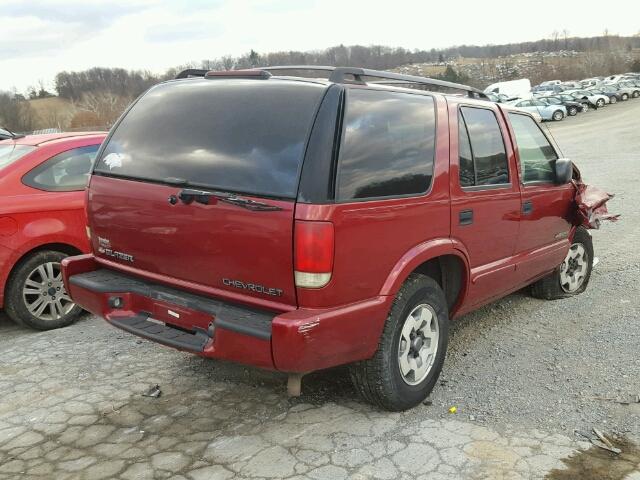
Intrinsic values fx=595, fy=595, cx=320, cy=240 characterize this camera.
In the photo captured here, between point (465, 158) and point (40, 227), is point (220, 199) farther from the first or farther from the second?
point (40, 227)

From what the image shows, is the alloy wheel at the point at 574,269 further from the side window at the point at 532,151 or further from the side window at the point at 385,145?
the side window at the point at 385,145

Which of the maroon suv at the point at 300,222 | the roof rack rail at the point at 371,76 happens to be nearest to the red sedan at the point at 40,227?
the maroon suv at the point at 300,222

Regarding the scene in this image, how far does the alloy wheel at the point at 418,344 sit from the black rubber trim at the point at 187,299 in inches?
35.3

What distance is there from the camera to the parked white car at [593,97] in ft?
146

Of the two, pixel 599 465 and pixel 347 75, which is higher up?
pixel 347 75

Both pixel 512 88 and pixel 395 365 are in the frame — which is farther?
pixel 512 88

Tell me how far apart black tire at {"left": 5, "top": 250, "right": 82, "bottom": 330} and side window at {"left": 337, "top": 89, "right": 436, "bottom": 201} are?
3180 mm

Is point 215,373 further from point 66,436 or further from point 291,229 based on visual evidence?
point 291,229

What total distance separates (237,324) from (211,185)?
722 mm

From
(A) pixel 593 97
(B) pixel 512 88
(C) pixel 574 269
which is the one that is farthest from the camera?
(B) pixel 512 88

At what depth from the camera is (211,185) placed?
3.04 metres

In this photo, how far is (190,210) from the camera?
306 cm

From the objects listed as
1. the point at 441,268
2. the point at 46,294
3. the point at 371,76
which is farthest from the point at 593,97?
the point at 46,294

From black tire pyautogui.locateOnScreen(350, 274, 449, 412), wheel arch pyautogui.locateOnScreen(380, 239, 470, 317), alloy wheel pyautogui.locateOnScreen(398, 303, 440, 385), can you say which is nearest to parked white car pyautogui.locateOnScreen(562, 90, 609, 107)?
wheel arch pyautogui.locateOnScreen(380, 239, 470, 317)
